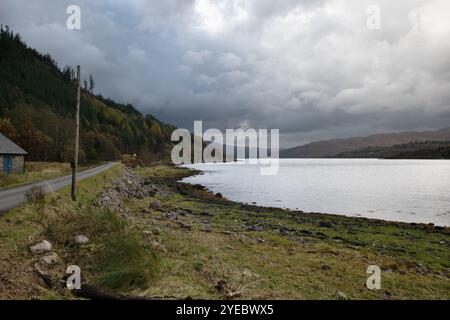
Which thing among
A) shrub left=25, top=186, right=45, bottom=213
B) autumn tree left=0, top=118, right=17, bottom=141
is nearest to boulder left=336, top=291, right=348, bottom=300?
shrub left=25, top=186, right=45, bottom=213

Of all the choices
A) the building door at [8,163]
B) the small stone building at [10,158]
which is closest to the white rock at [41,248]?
the small stone building at [10,158]

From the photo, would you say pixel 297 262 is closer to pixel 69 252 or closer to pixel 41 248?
pixel 69 252

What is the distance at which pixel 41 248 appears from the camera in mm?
10273

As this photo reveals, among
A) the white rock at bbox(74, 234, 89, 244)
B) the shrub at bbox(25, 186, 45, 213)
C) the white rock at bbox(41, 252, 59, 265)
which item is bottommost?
the white rock at bbox(41, 252, 59, 265)

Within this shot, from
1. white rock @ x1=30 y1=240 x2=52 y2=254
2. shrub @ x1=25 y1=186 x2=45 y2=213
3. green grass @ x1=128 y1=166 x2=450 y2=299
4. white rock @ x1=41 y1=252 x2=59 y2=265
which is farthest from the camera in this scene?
shrub @ x1=25 y1=186 x2=45 y2=213

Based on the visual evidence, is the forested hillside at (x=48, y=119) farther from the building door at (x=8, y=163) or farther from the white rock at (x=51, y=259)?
the white rock at (x=51, y=259)

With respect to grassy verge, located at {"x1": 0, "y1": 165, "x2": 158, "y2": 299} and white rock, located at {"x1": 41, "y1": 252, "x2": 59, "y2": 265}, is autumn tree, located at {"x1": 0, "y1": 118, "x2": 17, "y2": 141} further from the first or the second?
white rock, located at {"x1": 41, "y1": 252, "x2": 59, "y2": 265}

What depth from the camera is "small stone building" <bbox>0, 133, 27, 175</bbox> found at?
130 ft

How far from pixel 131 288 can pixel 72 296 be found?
1.45 metres

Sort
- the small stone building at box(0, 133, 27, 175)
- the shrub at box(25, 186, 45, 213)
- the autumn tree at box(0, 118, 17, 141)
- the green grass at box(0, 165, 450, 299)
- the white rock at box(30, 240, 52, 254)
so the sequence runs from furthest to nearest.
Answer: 1. the autumn tree at box(0, 118, 17, 141)
2. the small stone building at box(0, 133, 27, 175)
3. the shrub at box(25, 186, 45, 213)
4. the white rock at box(30, 240, 52, 254)
5. the green grass at box(0, 165, 450, 299)

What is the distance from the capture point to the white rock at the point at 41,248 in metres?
10.1

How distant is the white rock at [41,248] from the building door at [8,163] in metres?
36.3
